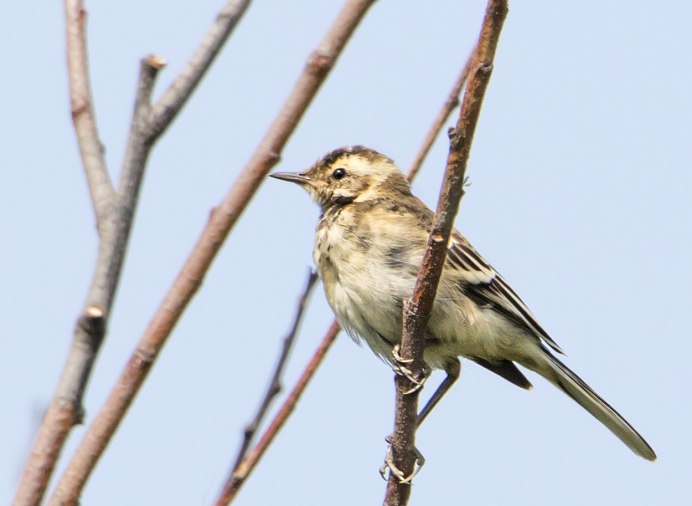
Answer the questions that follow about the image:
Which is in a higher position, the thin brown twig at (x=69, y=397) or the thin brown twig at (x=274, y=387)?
the thin brown twig at (x=69, y=397)

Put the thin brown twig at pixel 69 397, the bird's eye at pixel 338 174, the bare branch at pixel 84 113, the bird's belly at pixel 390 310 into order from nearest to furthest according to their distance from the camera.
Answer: the thin brown twig at pixel 69 397
the bare branch at pixel 84 113
the bird's belly at pixel 390 310
the bird's eye at pixel 338 174

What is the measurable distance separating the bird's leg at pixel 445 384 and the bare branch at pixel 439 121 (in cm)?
248

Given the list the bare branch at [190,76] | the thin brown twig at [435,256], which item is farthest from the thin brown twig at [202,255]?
the thin brown twig at [435,256]

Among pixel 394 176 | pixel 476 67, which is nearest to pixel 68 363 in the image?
pixel 476 67

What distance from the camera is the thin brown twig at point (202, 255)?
78.7 inches

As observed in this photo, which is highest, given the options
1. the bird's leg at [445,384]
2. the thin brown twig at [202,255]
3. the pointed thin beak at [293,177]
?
the thin brown twig at [202,255]

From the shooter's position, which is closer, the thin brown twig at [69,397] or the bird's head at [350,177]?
the thin brown twig at [69,397]

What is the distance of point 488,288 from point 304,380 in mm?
2908

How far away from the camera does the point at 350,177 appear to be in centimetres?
725

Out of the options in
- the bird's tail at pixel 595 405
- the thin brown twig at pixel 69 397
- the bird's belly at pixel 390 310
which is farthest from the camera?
the bird's tail at pixel 595 405

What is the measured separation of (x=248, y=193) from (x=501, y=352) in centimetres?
467

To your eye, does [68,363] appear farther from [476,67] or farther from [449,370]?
[449,370]

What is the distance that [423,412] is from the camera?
682 centimetres

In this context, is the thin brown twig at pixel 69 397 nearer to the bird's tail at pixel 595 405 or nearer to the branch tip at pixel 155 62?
the branch tip at pixel 155 62
